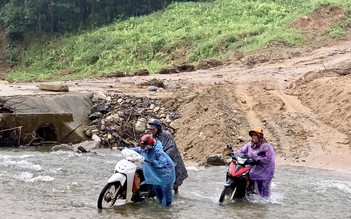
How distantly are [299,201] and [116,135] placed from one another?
7685 mm

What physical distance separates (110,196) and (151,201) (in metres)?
0.95

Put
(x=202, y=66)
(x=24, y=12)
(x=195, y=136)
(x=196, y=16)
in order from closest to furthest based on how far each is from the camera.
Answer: (x=195, y=136) → (x=202, y=66) → (x=196, y=16) → (x=24, y=12)

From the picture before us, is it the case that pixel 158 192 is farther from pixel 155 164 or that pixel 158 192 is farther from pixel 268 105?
pixel 268 105

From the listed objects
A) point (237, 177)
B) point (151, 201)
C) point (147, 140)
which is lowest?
point (151, 201)

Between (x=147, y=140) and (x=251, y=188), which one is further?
(x=251, y=188)

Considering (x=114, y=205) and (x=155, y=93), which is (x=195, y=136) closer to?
(x=155, y=93)

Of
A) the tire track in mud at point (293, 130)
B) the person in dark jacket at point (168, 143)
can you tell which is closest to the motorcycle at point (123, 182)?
the person in dark jacket at point (168, 143)

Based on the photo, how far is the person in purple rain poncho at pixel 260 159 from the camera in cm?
940

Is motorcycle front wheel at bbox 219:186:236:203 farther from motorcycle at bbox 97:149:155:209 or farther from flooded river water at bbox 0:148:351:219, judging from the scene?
motorcycle at bbox 97:149:155:209

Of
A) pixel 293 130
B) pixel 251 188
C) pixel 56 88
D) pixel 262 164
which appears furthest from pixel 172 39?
pixel 262 164

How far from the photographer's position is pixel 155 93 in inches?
757

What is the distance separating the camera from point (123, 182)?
8438 millimetres

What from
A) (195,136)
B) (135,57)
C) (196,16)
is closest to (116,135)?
(195,136)

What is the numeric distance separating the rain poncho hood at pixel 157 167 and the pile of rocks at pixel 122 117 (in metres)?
7.19
